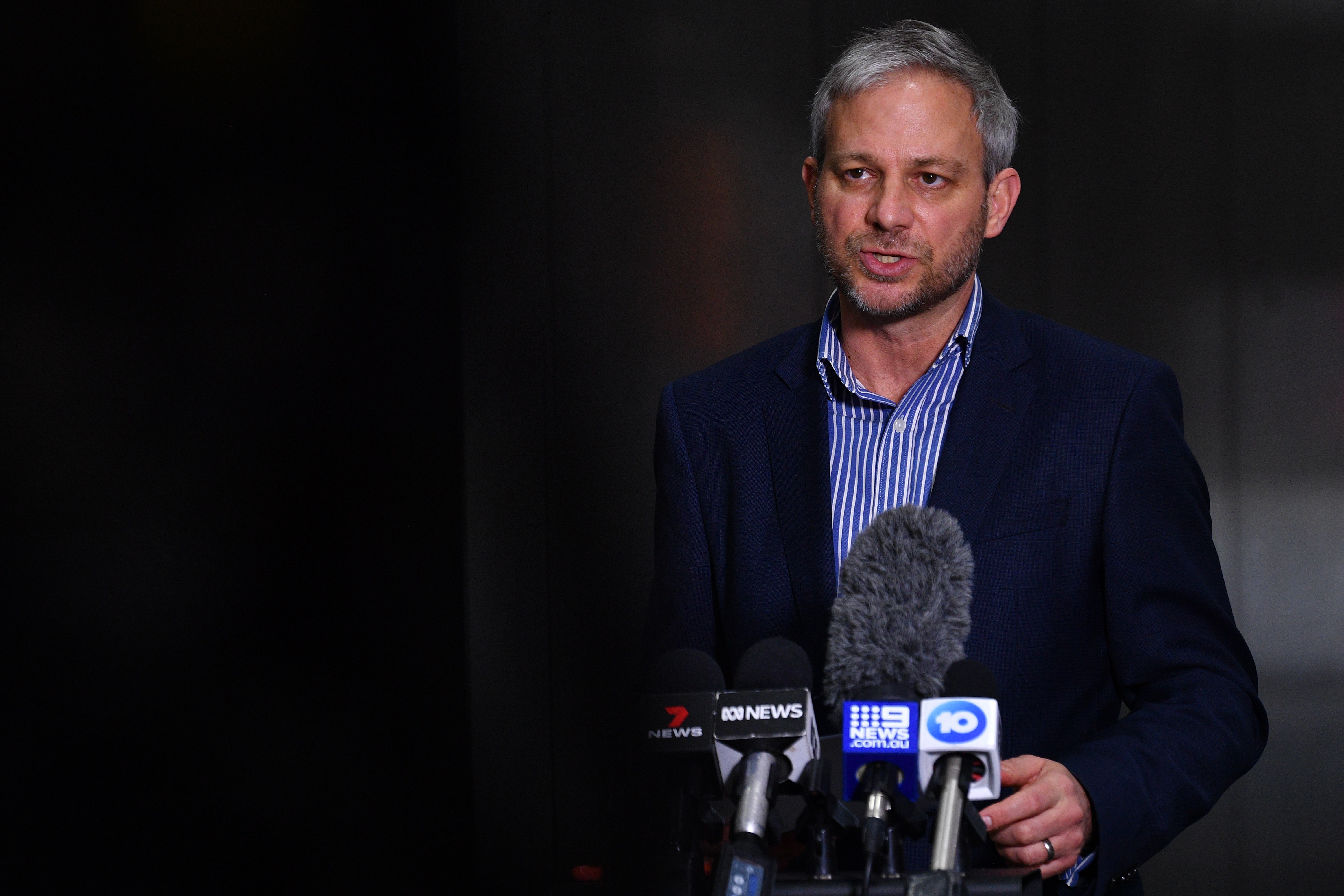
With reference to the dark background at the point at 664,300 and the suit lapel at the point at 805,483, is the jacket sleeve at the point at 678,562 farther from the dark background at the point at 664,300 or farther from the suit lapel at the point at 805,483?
the dark background at the point at 664,300

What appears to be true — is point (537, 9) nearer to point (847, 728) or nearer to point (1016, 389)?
point (1016, 389)

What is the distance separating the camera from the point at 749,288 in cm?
322

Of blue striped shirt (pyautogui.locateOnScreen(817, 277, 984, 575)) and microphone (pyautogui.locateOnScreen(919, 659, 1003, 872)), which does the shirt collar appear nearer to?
blue striped shirt (pyautogui.locateOnScreen(817, 277, 984, 575))

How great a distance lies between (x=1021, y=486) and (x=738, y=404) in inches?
18.4

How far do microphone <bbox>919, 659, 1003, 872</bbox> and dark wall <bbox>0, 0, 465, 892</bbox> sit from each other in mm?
877

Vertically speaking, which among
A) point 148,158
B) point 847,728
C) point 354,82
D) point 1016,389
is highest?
point 354,82

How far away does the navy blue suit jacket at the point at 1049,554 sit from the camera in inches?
59.2

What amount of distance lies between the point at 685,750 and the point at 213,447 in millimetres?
985

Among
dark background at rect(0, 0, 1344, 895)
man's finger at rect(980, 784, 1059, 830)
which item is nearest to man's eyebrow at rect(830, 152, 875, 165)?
man's finger at rect(980, 784, 1059, 830)

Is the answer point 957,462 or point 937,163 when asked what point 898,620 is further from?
point 937,163

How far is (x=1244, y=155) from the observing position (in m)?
3.09

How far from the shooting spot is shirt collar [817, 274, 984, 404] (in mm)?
1794

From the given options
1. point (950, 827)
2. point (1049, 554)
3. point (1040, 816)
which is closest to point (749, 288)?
point (1049, 554)

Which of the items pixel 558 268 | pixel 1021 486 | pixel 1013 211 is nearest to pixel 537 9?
pixel 558 268
